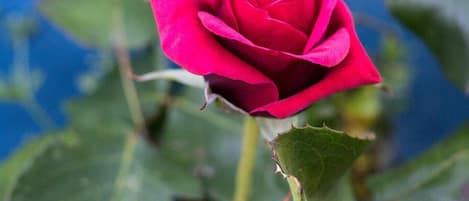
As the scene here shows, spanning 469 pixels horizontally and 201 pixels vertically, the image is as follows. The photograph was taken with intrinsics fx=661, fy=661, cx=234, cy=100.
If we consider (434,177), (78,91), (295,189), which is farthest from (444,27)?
(78,91)

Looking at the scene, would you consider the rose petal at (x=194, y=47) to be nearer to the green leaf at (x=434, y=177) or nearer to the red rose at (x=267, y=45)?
the red rose at (x=267, y=45)

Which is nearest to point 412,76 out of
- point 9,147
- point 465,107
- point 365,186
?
point 465,107

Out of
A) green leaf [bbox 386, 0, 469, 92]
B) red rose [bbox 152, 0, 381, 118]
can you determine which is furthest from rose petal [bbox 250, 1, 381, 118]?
green leaf [bbox 386, 0, 469, 92]

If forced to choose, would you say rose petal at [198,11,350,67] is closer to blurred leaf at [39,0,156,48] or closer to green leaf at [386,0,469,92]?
green leaf at [386,0,469,92]

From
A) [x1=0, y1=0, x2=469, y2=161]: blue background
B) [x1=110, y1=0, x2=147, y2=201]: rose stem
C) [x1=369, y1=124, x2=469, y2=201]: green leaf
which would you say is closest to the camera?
[x1=369, y1=124, x2=469, y2=201]: green leaf

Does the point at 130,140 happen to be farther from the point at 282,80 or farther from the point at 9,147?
the point at 9,147
